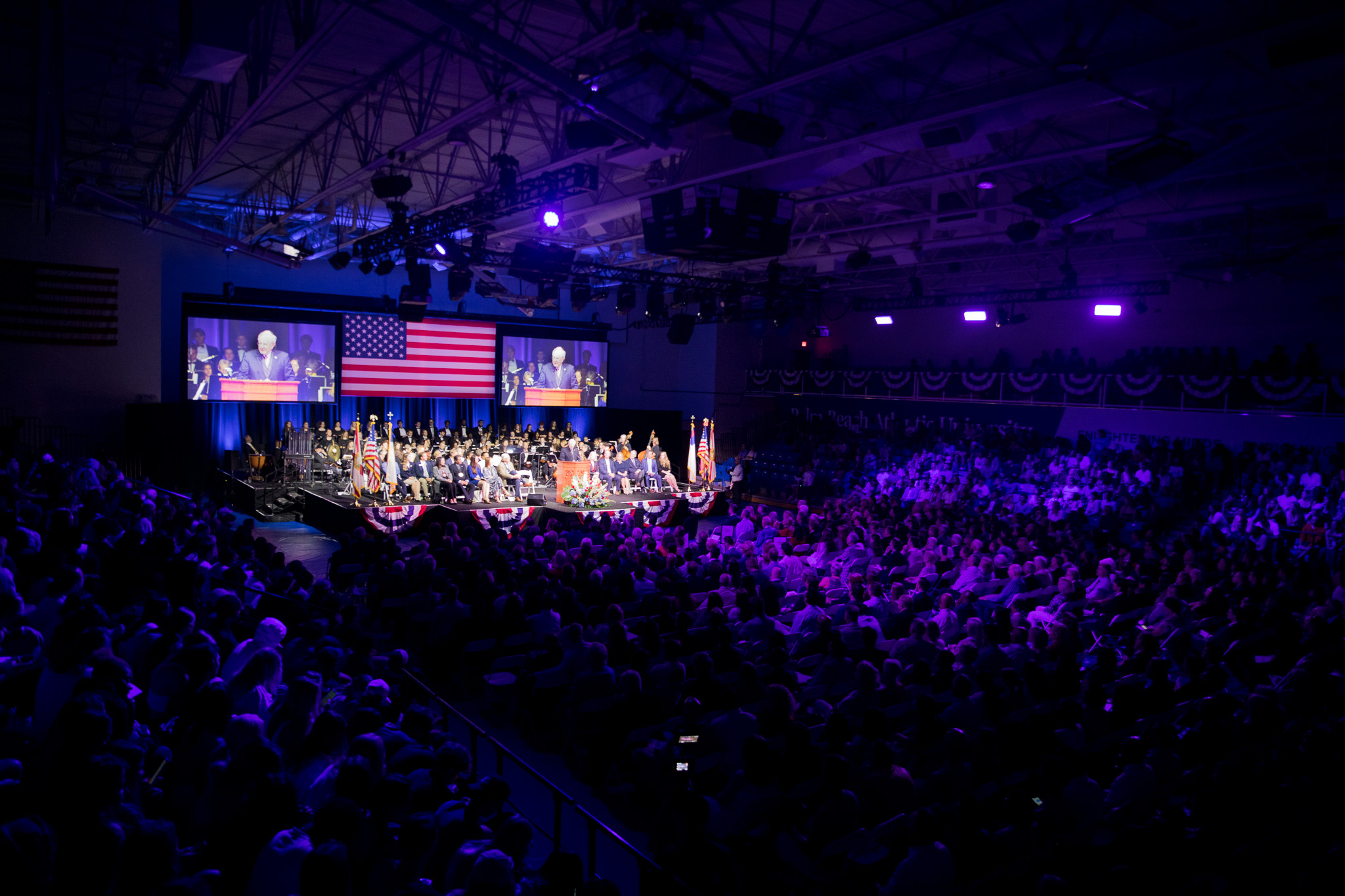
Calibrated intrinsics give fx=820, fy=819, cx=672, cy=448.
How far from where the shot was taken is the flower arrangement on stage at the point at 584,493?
57.0 ft

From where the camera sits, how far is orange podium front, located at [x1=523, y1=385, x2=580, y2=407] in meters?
24.4

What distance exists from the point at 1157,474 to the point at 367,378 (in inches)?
747

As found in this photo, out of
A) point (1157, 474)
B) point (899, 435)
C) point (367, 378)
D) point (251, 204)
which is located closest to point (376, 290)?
point (367, 378)

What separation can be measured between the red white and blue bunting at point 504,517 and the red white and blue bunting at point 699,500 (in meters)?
4.12

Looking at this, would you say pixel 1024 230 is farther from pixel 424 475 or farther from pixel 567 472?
pixel 424 475

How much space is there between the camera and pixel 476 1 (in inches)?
291

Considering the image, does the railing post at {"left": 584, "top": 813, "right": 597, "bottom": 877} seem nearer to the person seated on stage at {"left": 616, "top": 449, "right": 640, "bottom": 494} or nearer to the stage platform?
the stage platform

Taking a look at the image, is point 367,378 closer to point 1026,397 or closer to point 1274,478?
point 1026,397

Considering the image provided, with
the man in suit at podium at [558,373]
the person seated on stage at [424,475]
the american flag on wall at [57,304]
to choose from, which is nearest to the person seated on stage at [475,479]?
the person seated on stage at [424,475]

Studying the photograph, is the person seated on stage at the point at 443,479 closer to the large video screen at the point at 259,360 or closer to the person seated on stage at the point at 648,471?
the person seated on stage at the point at 648,471

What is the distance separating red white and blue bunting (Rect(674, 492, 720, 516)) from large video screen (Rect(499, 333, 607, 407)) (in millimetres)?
6997

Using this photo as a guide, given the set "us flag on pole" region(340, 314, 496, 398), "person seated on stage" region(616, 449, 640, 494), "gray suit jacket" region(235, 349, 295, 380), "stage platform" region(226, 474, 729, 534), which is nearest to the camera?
"stage platform" region(226, 474, 729, 534)

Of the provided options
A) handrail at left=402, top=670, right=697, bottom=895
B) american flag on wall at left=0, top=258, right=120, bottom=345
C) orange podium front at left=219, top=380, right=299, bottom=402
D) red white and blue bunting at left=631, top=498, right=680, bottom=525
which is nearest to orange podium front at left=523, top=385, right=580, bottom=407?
orange podium front at left=219, top=380, right=299, bottom=402

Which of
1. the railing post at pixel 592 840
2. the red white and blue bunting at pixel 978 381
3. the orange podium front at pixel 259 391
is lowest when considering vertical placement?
the railing post at pixel 592 840
